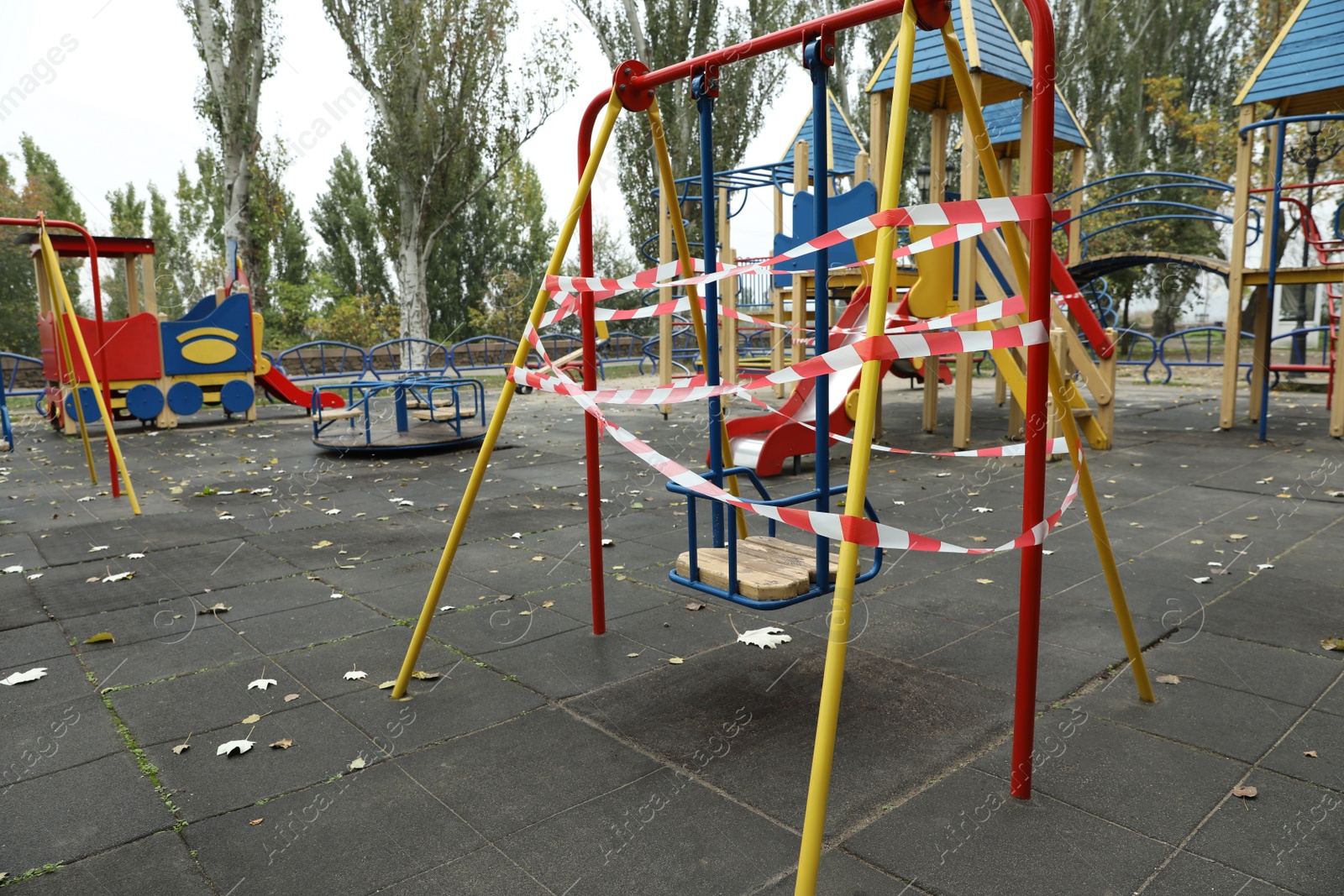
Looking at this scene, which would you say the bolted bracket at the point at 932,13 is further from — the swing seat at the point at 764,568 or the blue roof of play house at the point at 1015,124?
the blue roof of play house at the point at 1015,124

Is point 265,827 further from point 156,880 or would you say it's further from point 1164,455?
point 1164,455

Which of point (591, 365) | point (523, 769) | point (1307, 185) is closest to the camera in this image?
point (523, 769)

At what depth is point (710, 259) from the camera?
302 centimetres

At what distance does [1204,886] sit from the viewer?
73.5 inches

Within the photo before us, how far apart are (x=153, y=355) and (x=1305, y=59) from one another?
12.6 metres

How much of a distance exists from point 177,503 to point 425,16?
14572 mm

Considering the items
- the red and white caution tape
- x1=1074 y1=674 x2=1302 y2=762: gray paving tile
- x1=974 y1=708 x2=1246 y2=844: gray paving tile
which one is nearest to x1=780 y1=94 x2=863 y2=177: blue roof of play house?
x1=1074 y1=674 x2=1302 y2=762: gray paving tile

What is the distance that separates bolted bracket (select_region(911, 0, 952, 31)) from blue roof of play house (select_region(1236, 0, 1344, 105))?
7.91 metres

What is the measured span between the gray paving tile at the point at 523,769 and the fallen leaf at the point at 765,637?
35.2 inches

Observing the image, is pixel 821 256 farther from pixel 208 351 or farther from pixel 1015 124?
pixel 208 351

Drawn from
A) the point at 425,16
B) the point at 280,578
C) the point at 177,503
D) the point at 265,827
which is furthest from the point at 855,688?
the point at 425,16

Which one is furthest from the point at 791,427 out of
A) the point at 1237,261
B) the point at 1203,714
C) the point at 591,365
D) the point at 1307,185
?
the point at 1307,185

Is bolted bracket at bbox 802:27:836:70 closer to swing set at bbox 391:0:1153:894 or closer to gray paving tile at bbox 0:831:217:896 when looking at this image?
swing set at bbox 391:0:1153:894

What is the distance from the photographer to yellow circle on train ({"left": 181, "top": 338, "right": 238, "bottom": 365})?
425 inches
